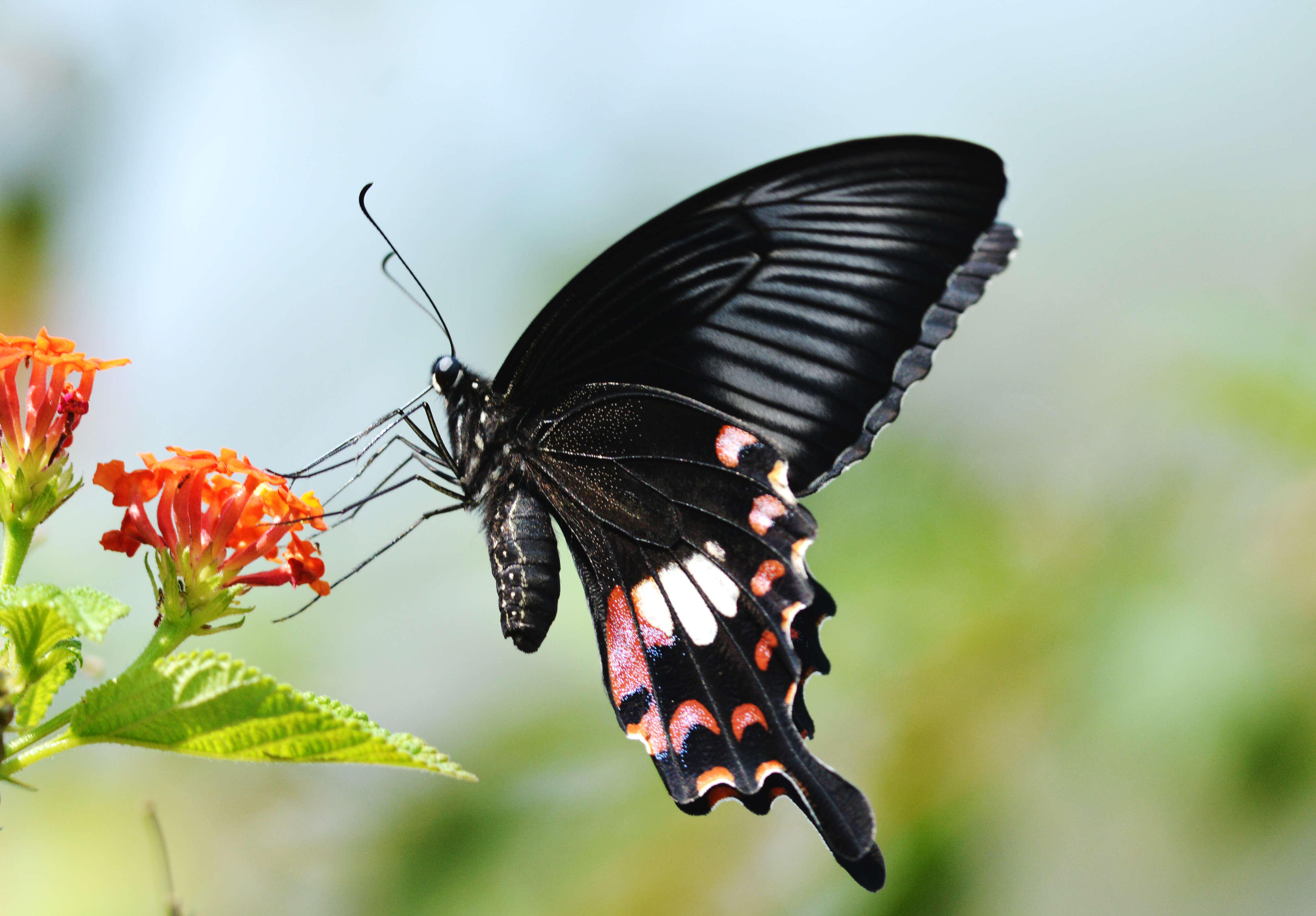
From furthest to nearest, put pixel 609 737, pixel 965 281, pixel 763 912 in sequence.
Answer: pixel 609 737 → pixel 763 912 → pixel 965 281

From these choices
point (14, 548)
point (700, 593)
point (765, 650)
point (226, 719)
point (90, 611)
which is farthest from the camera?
point (700, 593)

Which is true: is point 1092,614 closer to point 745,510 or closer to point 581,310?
point 745,510

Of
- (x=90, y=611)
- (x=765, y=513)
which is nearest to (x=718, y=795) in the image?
(x=765, y=513)

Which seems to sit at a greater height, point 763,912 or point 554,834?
point 554,834

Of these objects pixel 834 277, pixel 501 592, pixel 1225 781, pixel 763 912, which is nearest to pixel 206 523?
pixel 501 592

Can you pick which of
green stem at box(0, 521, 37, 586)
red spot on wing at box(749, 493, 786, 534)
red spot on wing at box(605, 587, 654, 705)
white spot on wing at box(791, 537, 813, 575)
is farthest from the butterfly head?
green stem at box(0, 521, 37, 586)

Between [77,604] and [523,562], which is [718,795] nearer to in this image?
[523,562]

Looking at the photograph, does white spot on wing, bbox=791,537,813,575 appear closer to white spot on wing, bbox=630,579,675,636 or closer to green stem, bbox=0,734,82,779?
white spot on wing, bbox=630,579,675,636
